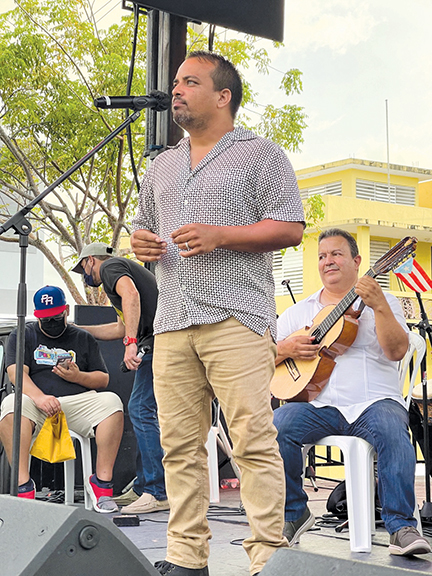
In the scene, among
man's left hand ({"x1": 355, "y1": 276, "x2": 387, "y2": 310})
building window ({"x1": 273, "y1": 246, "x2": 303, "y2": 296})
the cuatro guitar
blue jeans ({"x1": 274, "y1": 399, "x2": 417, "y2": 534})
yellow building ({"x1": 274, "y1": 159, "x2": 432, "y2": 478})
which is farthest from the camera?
building window ({"x1": 273, "y1": 246, "x2": 303, "y2": 296})

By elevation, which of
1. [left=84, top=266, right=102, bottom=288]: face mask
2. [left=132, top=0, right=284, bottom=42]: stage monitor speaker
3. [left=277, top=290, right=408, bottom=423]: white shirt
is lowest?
[left=277, top=290, right=408, bottom=423]: white shirt

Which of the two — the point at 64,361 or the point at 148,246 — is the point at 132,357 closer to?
the point at 64,361

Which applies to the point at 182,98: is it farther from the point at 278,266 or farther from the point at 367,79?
the point at 367,79

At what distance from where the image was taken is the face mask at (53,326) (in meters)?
4.78

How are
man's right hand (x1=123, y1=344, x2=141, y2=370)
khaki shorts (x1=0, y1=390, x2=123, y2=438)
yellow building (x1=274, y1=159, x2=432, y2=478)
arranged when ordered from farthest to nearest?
yellow building (x1=274, y1=159, x2=432, y2=478)
khaki shorts (x1=0, y1=390, x2=123, y2=438)
man's right hand (x1=123, y1=344, x2=141, y2=370)

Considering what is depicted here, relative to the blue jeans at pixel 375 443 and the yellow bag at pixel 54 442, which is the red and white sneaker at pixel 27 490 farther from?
the blue jeans at pixel 375 443

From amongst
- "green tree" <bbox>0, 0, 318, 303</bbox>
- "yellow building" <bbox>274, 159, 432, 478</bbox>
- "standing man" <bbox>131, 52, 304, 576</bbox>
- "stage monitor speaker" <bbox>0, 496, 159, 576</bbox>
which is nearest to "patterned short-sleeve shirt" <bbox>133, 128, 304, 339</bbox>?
"standing man" <bbox>131, 52, 304, 576</bbox>

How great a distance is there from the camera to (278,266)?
24.8 metres

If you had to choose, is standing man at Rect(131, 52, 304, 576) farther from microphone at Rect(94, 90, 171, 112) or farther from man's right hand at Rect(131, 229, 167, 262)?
microphone at Rect(94, 90, 171, 112)

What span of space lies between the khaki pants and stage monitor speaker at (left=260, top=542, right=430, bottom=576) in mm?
1094

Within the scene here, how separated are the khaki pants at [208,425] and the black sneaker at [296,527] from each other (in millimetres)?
764

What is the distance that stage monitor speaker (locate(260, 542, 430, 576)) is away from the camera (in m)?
1.09

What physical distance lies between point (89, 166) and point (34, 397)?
28.6 feet

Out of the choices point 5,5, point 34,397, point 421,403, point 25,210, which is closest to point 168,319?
point 25,210
